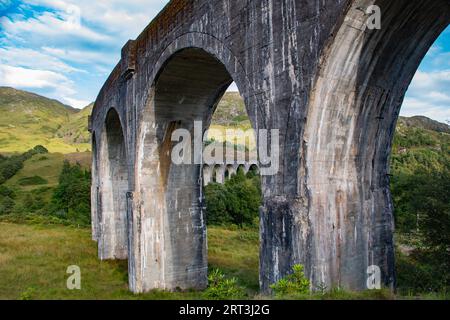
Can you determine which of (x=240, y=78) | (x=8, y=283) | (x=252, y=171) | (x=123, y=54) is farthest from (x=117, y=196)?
(x=252, y=171)

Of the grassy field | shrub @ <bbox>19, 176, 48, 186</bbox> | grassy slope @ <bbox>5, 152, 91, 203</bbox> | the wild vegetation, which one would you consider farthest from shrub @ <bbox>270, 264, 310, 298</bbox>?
shrub @ <bbox>19, 176, 48, 186</bbox>

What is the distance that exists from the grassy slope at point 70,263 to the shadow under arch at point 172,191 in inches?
27.9

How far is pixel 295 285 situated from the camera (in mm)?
4465

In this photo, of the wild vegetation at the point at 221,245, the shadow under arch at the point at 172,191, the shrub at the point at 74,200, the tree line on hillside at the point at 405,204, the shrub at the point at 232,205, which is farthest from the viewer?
the shrub at the point at 232,205

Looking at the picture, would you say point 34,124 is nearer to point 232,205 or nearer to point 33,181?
point 33,181

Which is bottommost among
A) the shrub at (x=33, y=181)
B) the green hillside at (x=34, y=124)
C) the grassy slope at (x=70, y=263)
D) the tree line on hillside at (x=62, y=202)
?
the grassy slope at (x=70, y=263)

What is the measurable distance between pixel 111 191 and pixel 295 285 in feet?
45.0

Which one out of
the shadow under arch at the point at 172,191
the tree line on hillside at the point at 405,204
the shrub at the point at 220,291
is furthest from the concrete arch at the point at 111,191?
the shrub at the point at 220,291

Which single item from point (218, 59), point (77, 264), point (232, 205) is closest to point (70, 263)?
point (77, 264)

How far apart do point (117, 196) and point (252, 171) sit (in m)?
38.9

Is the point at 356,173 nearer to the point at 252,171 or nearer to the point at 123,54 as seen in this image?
the point at 123,54

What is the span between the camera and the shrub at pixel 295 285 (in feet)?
14.5

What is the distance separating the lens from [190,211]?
11758 millimetres

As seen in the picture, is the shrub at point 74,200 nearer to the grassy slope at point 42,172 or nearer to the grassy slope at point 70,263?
the grassy slope at point 70,263
